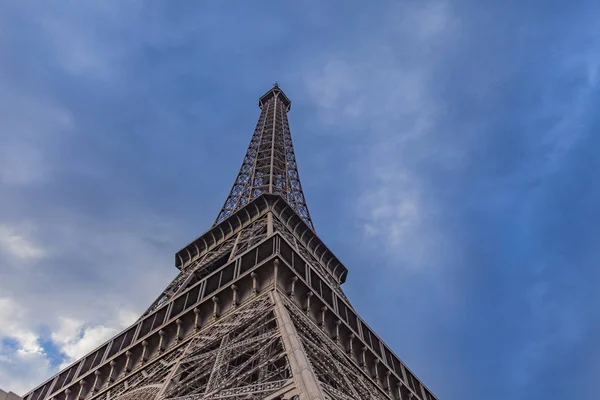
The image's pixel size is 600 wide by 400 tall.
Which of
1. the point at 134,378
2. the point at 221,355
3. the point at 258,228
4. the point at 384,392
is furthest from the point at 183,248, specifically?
the point at 221,355

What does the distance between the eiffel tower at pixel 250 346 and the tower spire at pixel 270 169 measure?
39.8 ft

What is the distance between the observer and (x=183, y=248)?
47.0 m

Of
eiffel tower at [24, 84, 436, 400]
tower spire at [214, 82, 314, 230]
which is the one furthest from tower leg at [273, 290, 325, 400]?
tower spire at [214, 82, 314, 230]

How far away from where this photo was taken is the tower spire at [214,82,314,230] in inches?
2119

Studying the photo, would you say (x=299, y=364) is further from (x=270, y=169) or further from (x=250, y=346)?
(x=270, y=169)

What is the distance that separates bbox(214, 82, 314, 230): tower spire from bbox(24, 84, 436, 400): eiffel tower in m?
12.1

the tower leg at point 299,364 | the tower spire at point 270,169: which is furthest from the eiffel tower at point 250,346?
the tower spire at point 270,169

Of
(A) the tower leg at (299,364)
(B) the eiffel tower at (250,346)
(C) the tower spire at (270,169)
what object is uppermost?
(C) the tower spire at (270,169)

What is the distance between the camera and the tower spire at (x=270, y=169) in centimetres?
5381

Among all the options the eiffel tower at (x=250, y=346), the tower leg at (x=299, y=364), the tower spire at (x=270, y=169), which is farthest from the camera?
the tower spire at (x=270, y=169)

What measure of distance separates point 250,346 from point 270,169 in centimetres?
3953

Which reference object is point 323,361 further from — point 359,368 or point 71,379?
point 71,379

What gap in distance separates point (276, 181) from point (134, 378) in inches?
1339

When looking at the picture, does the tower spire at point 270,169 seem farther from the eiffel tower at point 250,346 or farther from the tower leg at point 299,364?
the tower leg at point 299,364
